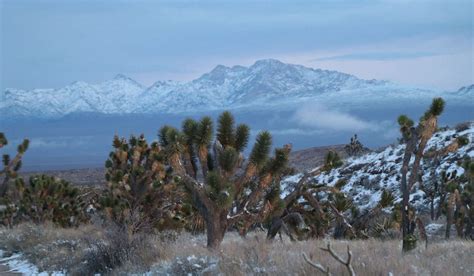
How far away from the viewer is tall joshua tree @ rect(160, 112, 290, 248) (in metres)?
11.3

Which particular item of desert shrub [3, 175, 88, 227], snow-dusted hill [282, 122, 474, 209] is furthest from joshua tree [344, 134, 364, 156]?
desert shrub [3, 175, 88, 227]

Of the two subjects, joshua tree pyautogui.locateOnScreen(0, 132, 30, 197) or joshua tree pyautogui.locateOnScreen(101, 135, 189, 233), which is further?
joshua tree pyautogui.locateOnScreen(0, 132, 30, 197)

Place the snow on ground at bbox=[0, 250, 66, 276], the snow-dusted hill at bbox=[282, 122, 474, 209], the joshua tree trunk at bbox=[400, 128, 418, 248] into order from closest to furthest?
the joshua tree trunk at bbox=[400, 128, 418, 248] < the snow on ground at bbox=[0, 250, 66, 276] < the snow-dusted hill at bbox=[282, 122, 474, 209]

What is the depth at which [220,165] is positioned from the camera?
1148 cm

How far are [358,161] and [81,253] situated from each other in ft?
94.6

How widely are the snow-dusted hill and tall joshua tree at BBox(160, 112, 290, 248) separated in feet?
56.1

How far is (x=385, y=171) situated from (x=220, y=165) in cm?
2419

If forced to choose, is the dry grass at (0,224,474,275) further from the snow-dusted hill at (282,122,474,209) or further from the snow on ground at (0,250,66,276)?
the snow-dusted hill at (282,122,474,209)

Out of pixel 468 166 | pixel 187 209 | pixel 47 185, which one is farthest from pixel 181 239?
pixel 47 185

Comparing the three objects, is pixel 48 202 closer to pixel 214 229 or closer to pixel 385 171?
pixel 214 229

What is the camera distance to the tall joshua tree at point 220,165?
1128 centimetres

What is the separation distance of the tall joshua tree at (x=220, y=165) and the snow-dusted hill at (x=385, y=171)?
17.1 metres

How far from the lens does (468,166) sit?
1739 cm

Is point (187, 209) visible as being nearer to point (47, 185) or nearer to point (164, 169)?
point (164, 169)
